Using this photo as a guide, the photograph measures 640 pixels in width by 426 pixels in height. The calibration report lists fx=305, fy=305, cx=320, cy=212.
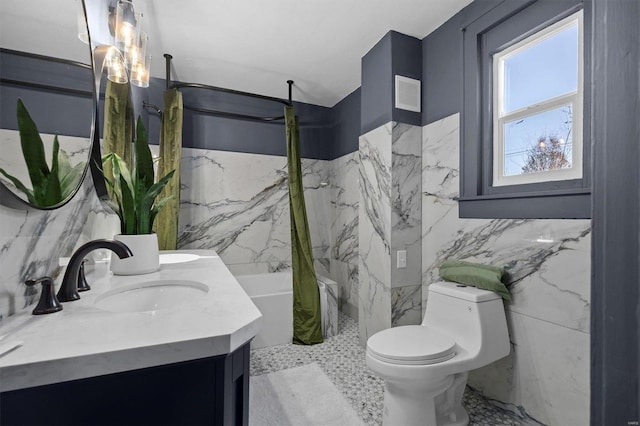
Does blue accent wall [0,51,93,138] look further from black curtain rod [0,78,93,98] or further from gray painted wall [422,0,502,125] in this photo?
gray painted wall [422,0,502,125]

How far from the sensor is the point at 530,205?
1593mm

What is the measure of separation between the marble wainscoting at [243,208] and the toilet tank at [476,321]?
2.08 meters

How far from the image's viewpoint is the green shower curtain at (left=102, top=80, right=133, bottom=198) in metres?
1.43

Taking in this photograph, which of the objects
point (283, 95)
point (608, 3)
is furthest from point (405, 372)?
point (283, 95)

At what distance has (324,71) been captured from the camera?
2.89 metres

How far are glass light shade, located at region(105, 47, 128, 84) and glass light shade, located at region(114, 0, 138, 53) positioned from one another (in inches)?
2.0

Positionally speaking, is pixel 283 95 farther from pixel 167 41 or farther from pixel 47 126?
pixel 47 126

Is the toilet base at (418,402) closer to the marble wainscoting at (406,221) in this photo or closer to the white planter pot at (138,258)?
the marble wainscoting at (406,221)

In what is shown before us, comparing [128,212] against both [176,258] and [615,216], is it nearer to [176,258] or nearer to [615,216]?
[176,258]

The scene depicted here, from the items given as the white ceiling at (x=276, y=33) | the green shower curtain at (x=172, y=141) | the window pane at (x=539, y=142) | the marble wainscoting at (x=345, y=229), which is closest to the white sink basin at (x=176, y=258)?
the green shower curtain at (x=172, y=141)

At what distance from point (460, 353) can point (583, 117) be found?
1.27m

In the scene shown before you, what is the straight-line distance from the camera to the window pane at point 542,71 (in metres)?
1.53

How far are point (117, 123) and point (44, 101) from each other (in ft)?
2.61

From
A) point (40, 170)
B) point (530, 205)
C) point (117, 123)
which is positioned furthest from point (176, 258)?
point (530, 205)
